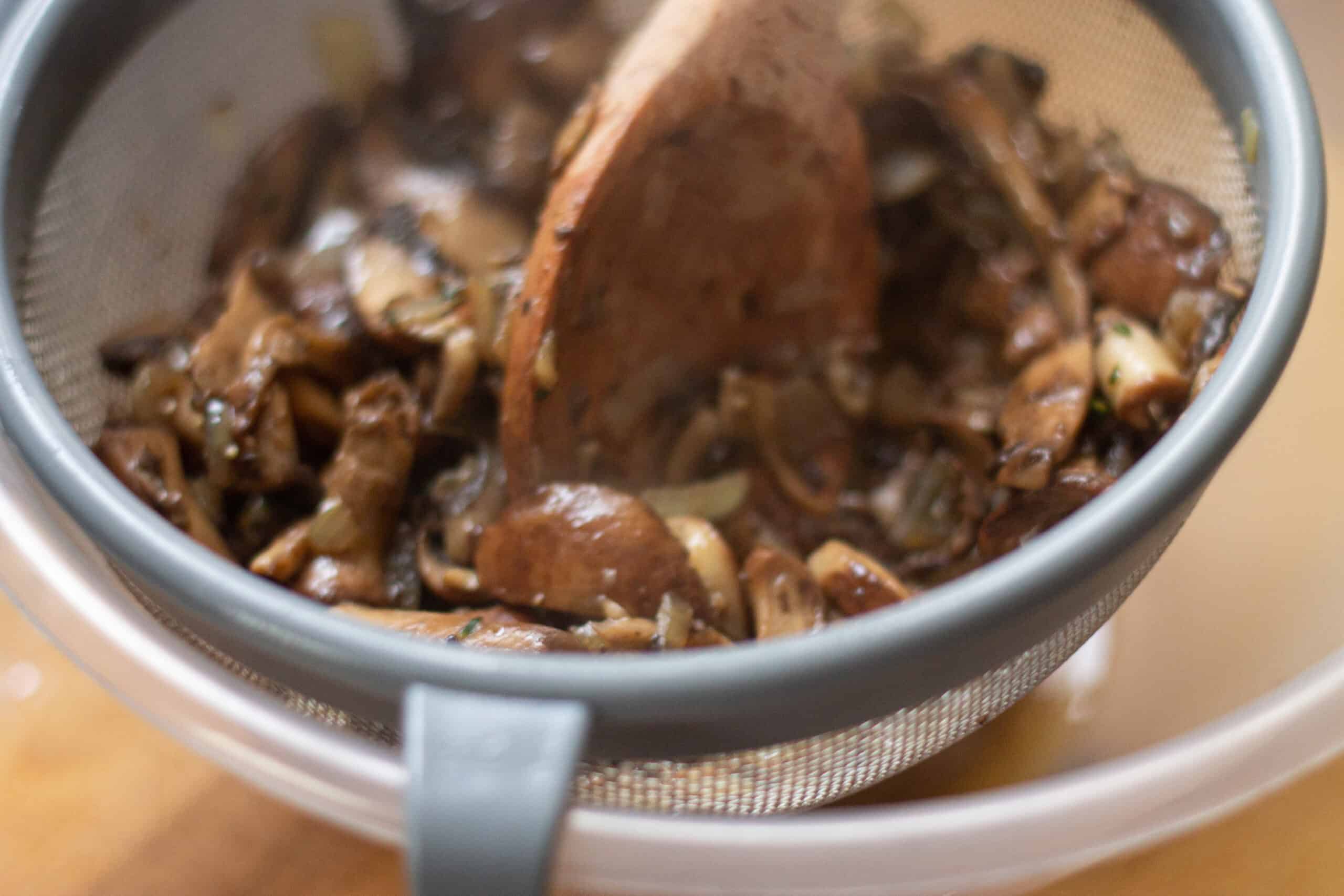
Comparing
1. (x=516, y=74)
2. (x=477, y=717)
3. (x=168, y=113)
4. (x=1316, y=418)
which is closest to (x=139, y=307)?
(x=168, y=113)

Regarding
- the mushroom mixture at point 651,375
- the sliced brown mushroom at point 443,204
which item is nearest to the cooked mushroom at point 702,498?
the mushroom mixture at point 651,375

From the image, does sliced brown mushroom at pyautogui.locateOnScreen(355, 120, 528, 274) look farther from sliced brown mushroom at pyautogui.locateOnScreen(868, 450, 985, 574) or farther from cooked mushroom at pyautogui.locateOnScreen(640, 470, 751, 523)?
sliced brown mushroom at pyautogui.locateOnScreen(868, 450, 985, 574)

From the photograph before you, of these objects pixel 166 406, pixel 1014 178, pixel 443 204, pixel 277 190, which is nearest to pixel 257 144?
pixel 277 190

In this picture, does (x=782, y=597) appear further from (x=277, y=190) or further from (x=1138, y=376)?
(x=277, y=190)

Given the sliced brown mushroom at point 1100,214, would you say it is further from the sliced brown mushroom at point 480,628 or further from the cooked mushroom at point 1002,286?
the sliced brown mushroom at point 480,628

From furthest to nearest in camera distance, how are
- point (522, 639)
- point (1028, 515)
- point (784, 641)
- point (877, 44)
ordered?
1. point (877, 44)
2. point (1028, 515)
3. point (522, 639)
4. point (784, 641)
